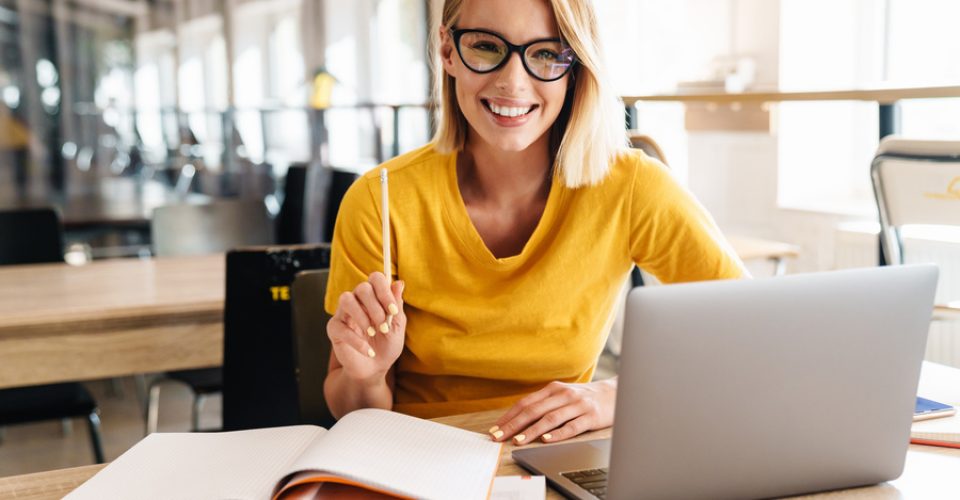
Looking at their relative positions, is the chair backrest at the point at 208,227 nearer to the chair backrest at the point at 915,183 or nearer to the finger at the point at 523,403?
the chair backrest at the point at 915,183

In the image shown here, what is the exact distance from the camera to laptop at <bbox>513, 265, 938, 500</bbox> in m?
0.84

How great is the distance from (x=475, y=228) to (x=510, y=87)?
0.69 ft

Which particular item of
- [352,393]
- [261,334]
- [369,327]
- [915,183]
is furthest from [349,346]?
[915,183]

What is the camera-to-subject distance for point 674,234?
143cm

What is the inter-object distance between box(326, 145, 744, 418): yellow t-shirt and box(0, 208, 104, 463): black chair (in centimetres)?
124

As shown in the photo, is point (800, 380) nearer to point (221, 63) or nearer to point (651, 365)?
point (651, 365)

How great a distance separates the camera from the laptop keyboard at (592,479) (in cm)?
97

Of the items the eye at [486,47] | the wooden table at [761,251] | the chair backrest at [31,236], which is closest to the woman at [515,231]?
the eye at [486,47]

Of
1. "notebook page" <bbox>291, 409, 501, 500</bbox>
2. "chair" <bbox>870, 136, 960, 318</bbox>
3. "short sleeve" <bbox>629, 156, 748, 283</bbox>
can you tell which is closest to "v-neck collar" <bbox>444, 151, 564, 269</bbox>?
"short sleeve" <bbox>629, 156, 748, 283</bbox>

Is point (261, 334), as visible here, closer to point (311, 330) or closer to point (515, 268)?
point (311, 330)

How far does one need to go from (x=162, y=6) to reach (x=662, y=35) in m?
2.60

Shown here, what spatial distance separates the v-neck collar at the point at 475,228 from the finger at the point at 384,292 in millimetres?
273

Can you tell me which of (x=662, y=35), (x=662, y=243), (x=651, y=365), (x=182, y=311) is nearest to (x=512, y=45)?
(x=662, y=243)

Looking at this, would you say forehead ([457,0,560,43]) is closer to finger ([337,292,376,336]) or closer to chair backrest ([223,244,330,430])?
finger ([337,292,376,336])
